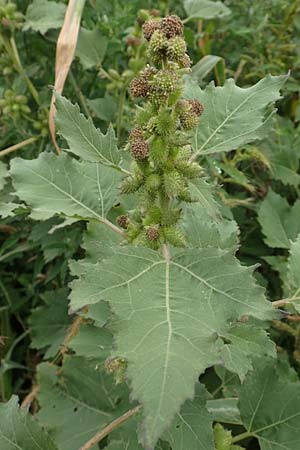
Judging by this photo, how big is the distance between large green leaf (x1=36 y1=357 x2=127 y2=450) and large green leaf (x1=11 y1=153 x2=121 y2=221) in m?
0.40

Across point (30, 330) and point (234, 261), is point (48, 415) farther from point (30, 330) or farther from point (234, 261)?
point (234, 261)

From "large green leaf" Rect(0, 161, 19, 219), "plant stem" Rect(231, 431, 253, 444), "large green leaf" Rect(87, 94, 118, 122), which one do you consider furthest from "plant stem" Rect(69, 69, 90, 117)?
"plant stem" Rect(231, 431, 253, 444)

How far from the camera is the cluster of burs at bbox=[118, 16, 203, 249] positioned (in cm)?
95

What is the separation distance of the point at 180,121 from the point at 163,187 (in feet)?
0.35

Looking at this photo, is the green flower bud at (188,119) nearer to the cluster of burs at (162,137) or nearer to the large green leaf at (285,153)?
the cluster of burs at (162,137)

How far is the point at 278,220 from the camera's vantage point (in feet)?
6.13

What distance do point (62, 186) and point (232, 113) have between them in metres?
0.34

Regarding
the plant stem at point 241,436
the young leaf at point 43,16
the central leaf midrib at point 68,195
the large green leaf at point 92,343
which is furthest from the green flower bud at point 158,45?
the young leaf at point 43,16

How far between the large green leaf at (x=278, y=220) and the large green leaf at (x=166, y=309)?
0.91 metres

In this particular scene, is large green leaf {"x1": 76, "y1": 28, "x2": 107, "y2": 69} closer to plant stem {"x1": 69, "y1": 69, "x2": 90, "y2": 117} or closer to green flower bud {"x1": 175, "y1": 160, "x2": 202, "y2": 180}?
plant stem {"x1": 69, "y1": 69, "x2": 90, "y2": 117}

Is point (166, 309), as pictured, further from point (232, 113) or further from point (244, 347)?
point (232, 113)

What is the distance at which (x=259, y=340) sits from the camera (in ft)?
3.73

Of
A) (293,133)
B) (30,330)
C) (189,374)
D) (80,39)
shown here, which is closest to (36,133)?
(80,39)

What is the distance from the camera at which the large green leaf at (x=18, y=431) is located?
1180 mm
